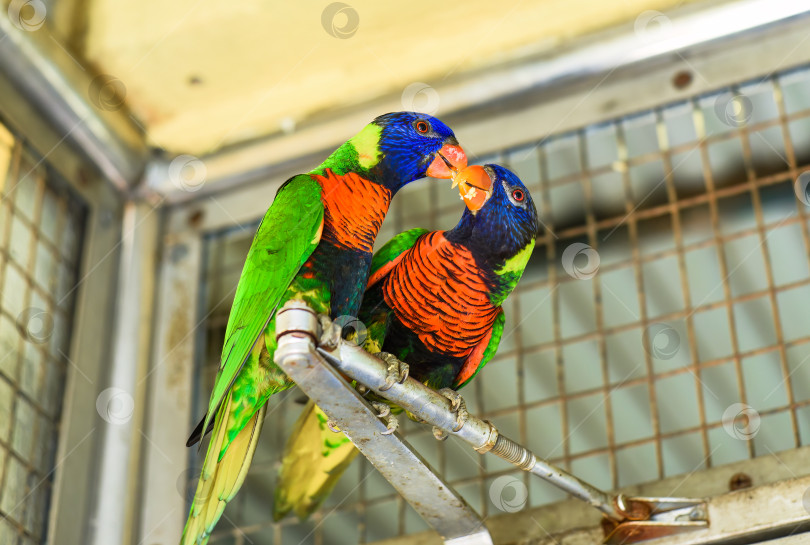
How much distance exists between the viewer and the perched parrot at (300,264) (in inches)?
79.8

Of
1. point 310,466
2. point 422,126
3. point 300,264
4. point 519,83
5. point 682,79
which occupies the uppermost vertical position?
point 519,83

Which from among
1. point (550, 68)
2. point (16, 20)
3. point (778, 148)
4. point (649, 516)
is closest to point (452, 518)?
point (649, 516)

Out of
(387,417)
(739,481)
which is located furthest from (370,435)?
(739,481)

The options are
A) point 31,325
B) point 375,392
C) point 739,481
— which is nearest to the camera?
point 375,392

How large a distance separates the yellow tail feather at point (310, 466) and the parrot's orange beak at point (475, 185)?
0.68 metres

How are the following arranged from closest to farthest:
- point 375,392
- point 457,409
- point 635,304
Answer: point 375,392
point 457,409
point 635,304

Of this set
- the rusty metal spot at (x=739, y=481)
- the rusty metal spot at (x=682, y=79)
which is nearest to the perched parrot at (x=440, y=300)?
the rusty metal spot at (x=739, y=481)

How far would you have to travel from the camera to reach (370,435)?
190 cm

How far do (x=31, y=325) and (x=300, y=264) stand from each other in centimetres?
120

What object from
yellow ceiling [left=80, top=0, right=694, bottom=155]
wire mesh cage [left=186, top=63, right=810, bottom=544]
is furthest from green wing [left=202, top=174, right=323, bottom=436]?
yellow ceiling [left=80, top=0, right=694, bottom=155]

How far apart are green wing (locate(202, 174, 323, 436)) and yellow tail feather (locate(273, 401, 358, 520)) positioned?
403 millimetres

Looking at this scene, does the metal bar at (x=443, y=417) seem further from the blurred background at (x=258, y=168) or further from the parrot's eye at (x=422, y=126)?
the parrot's eye at (x=422, y=126)

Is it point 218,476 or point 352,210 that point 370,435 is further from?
point 352,210

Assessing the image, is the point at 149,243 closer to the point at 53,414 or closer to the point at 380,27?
the point at 53,414
